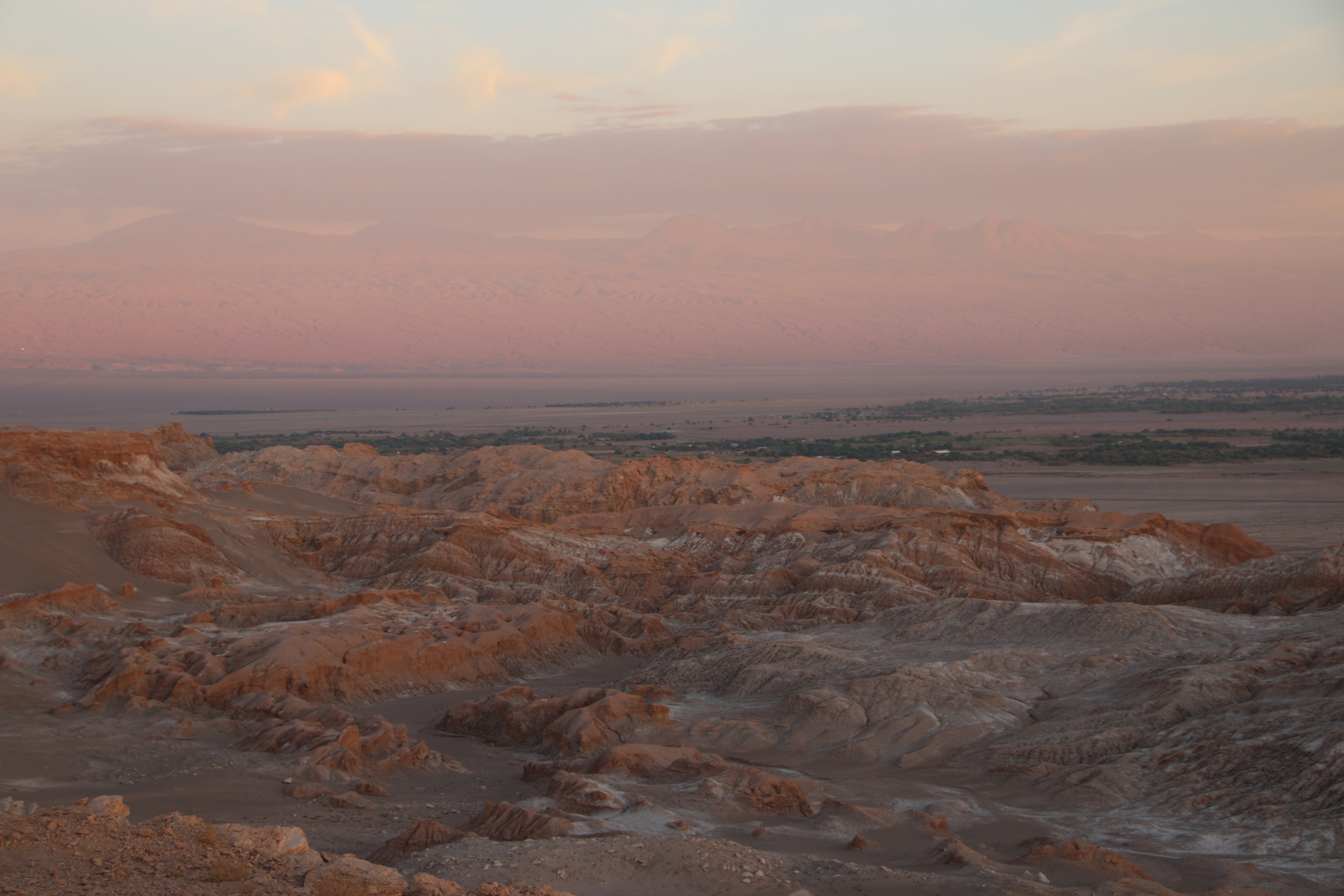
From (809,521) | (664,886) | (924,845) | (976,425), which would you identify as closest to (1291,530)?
(809,521)

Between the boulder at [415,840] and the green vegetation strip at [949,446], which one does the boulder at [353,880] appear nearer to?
the boulder at [415,840]

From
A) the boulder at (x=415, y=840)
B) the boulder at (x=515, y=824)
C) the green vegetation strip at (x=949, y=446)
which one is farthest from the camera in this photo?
the green vegetation strip at (x=949, y=446)

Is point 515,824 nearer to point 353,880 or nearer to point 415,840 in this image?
point 415,840

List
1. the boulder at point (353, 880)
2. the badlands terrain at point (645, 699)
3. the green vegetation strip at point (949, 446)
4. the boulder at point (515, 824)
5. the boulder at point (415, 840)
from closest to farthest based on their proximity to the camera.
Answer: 1. the boulder at point (353, 880)
2. the badlands terrain at point (645, 699)
3. the boulder at point (415, 840)
4. the boulder at point (515, 824)
5. the green vegetation strip at point (949, 446)

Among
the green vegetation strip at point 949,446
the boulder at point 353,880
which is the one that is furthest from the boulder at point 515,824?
the green vegetation strip at point 949,446

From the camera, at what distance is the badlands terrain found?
17.6 meters

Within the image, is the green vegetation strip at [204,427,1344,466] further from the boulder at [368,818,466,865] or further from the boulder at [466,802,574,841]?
the boulder at [368,818,466,865]

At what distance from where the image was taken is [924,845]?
63.7 feet

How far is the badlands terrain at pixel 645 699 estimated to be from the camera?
17594 millimetres

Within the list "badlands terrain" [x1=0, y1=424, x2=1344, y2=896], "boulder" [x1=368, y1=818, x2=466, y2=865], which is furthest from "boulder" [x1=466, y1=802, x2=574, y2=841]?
"boulder" [x1=368, y1=818, x2=466, y2=865]

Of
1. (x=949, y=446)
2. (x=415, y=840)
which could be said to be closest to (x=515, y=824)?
(x=415, y=840)

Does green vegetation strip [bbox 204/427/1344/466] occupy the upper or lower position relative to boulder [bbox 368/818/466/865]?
upper

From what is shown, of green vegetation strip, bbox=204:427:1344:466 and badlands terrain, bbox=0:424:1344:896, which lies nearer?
badlands terrain, bbox=0:424:1344:896

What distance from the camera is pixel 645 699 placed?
31.2m
